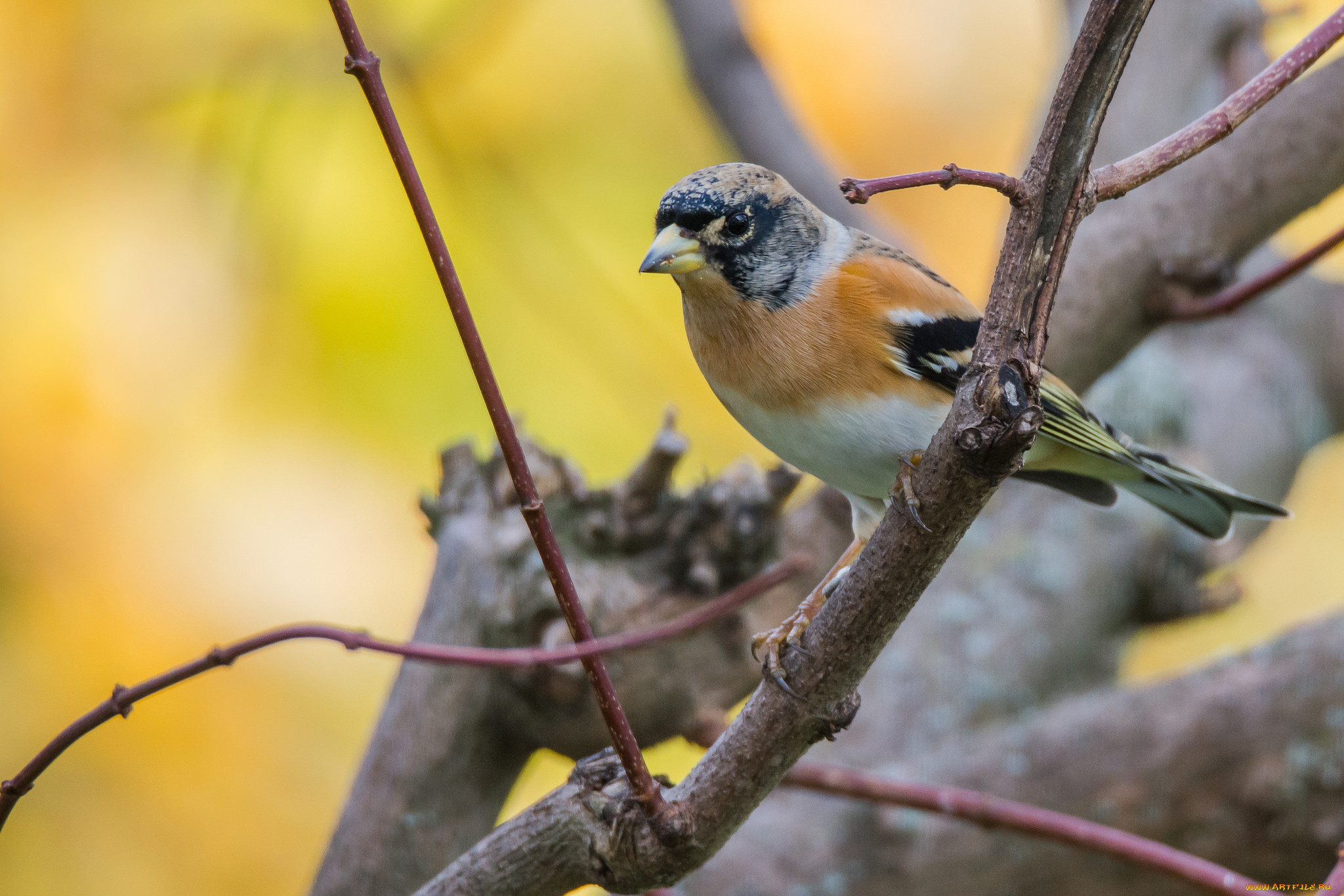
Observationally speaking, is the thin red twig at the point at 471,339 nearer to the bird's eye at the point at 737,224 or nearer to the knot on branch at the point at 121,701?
the knot on branch at the point at 121,701

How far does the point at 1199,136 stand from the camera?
125 centimetres

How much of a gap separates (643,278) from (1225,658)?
2.61 m

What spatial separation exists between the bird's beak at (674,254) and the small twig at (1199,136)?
959 millimetres

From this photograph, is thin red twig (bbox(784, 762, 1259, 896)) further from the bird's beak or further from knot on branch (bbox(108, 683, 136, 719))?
knot on branch (bbox(108, 683, 136, 719))

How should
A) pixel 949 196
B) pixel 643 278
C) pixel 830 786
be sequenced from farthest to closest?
pixel 949 196 < pixel 643 278 < pixel 830 786

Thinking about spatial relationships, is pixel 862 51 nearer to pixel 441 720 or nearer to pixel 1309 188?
pixel 1309 188

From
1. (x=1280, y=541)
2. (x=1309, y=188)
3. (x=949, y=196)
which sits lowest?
(x=1309, y=188)

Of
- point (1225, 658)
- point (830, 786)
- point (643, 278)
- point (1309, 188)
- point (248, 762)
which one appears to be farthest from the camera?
point (643, 278)

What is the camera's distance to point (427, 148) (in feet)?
14.6

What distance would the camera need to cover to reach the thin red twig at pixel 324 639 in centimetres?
137

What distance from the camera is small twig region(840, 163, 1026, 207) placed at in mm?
1027

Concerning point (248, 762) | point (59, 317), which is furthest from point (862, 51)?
point (248, 762)

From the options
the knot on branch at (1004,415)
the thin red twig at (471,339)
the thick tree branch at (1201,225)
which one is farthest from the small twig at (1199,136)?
the thick tree branch at (1201,225)

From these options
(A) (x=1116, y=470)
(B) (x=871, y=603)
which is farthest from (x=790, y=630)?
(A) (x=1116, y=470)
